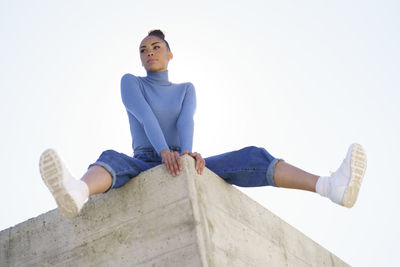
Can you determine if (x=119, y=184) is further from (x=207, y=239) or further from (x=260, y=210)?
(x=260, y=210)

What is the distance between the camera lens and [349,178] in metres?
4.43

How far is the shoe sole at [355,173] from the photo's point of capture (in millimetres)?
4418

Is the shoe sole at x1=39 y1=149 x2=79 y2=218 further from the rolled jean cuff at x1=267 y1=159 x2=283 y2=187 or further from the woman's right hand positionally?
the rolled jean cuff at x1=267 y1=159 x2=283 y2=187

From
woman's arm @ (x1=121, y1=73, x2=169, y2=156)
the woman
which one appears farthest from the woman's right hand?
woman's arm @ (x1=121, y1=73, x2=169, y2=156)

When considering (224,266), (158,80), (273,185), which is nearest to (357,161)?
(273,185)

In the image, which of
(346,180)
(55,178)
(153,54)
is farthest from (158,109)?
(346,180)

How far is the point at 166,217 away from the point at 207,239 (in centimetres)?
33

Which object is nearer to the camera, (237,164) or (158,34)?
(237,164)

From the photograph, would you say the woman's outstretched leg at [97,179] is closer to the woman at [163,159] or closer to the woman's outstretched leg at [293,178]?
the woman at [163,159]

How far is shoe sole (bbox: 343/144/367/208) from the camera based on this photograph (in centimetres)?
442

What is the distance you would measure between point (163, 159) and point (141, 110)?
2.11 feet

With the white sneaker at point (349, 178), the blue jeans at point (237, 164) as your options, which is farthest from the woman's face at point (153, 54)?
the white sneaker at point (349, 178)

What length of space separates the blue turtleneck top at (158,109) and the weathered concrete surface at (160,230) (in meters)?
0.51

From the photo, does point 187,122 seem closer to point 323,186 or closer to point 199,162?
point 199,162
